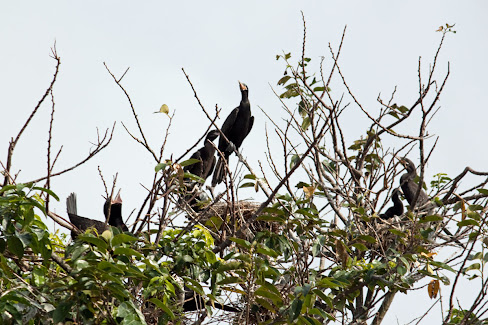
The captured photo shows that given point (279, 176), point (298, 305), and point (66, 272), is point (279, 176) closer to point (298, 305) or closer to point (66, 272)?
point (298, 305)

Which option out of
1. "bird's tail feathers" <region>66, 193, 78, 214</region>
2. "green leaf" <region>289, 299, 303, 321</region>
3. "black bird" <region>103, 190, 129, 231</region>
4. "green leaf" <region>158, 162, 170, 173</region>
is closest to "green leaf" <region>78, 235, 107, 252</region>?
"green leaf" <region>158, 162, 170, 173</region>

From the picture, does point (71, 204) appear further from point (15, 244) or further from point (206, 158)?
point (15, 244)

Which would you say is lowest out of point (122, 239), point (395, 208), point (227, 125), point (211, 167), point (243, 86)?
point (122, 239)

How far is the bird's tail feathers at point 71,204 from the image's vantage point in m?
5.59

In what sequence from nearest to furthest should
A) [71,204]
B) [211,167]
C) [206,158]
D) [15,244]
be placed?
[15,244], [71,204], [206,158], [211,167]

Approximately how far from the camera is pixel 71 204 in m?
5.62

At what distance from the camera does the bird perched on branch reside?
Result: 464cm

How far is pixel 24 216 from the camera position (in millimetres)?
2682

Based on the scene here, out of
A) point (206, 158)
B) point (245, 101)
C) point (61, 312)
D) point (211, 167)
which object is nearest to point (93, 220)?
point (61, 312)

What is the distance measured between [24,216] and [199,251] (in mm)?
1018

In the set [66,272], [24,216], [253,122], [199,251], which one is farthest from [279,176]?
[253,122]

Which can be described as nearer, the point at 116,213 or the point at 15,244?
the point at 15,244

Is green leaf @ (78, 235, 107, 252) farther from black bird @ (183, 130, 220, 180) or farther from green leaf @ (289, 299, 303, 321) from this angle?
black bird @ (183, 130, 220, 180)

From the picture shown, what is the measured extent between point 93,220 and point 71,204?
966mm
